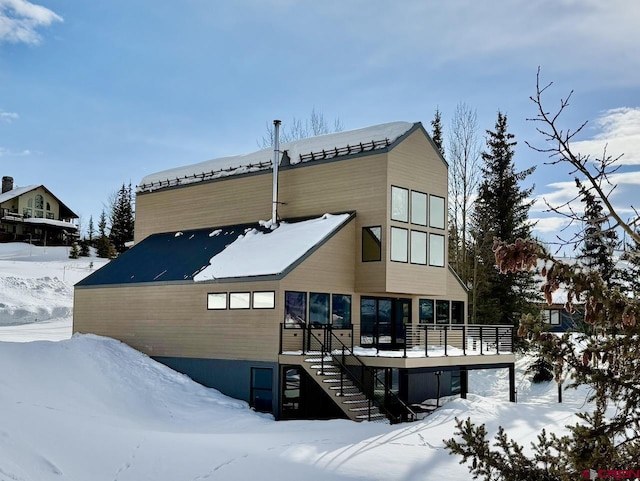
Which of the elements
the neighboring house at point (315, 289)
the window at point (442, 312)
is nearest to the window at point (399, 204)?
the neighboring house at point (315, 289)

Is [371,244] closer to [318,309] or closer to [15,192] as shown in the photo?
[318,309]

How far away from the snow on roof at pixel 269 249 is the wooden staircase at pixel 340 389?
2.83 m

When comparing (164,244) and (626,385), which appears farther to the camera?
(164,244)

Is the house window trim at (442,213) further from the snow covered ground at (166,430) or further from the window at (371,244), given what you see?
the snow covered ground at (166,430)

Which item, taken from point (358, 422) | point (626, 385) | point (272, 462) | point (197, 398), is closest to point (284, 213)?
point (197, 398)

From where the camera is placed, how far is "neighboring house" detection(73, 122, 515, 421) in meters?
19.7

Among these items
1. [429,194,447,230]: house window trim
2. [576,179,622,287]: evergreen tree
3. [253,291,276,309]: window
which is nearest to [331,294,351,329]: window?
[253,291,276,309]: window

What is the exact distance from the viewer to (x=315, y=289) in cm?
2055

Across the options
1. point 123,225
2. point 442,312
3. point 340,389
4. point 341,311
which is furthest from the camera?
point 123,225

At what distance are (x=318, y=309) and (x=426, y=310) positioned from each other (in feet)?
17.5

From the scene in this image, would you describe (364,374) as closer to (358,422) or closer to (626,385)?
(358,422)

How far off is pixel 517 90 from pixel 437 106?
124 feet

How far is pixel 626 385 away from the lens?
6.35 m

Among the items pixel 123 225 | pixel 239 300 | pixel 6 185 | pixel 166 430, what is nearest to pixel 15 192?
pixel 6 185
